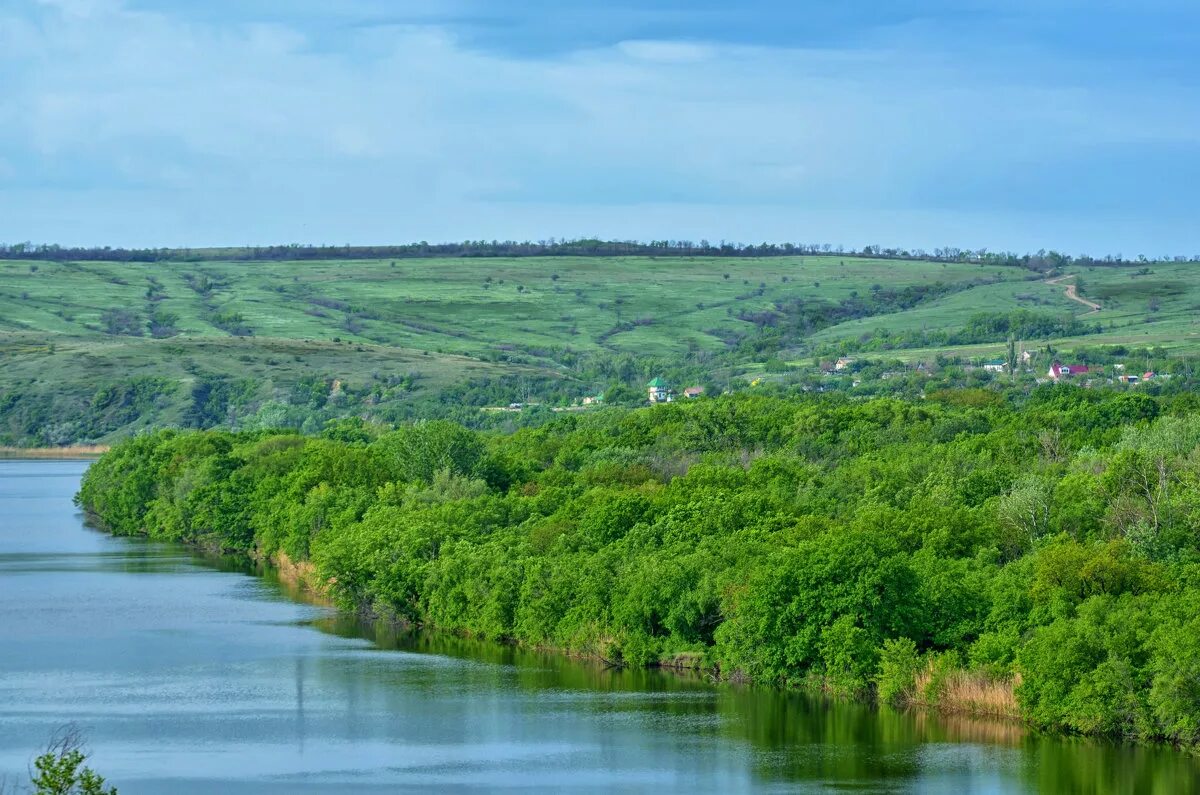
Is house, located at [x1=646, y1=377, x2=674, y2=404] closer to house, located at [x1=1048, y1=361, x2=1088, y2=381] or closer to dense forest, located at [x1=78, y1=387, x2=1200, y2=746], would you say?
house, located at [x1=1048, y1=361, x2=1088, y2=381]

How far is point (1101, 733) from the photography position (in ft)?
156

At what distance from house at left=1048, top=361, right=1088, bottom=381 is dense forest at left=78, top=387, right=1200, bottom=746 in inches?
2355

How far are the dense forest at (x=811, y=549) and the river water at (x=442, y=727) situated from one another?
1.25m

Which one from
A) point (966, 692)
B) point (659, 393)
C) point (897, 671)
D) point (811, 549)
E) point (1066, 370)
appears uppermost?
point (1066, 370)

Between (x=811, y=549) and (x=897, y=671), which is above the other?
(x=811, y=549)

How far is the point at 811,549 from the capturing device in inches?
2191

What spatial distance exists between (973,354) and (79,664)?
467 ft

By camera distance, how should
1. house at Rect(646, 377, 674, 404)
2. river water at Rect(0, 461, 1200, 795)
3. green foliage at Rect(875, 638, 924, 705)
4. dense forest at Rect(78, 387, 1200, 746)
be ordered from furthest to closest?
1. house at Rect(646, 377, 674, 404)
2. green foliage at Rect(875, 638, 924, 705)
3. dense forest at Rect(78, 387, 1200, 746)
4. river water at Rect(0, 461, 1200, 795)

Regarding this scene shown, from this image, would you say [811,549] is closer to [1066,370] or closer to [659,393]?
[1066,370]

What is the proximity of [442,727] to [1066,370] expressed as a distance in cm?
12875

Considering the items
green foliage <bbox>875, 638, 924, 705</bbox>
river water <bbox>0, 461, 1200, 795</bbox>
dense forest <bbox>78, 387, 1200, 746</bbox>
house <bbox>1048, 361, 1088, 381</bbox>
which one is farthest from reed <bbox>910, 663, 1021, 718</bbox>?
house <bbox>1048, 361, 1088, 381</bbox>

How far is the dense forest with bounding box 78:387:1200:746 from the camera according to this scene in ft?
165

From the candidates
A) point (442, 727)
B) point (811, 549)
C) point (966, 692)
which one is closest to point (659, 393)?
point (811, 549)

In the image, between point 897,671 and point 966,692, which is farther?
point 897,671
